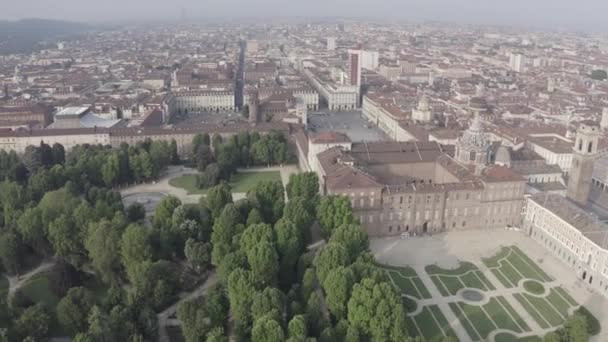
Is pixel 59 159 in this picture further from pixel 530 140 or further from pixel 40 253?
pixel 530 140

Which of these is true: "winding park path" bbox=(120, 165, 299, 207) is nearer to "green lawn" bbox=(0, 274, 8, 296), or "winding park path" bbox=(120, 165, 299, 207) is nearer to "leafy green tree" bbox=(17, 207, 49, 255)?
"leafy green tree" bbox=(17, 207, 49, 255)

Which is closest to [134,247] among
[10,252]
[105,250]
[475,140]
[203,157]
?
[105,250]

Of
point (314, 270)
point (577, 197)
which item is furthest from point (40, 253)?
point (577, 197)

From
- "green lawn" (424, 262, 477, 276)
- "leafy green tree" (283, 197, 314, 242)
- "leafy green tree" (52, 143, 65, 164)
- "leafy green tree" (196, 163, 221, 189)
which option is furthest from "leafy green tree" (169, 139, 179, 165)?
"green lawn" (424, 262, 477, 276)

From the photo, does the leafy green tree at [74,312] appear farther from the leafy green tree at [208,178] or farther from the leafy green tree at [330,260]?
the leafy green tree at [208,178]

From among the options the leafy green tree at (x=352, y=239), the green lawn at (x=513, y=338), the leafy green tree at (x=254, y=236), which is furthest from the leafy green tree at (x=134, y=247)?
the green lawn at (x=513, y=338)

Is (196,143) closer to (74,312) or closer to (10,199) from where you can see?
(10,199)
